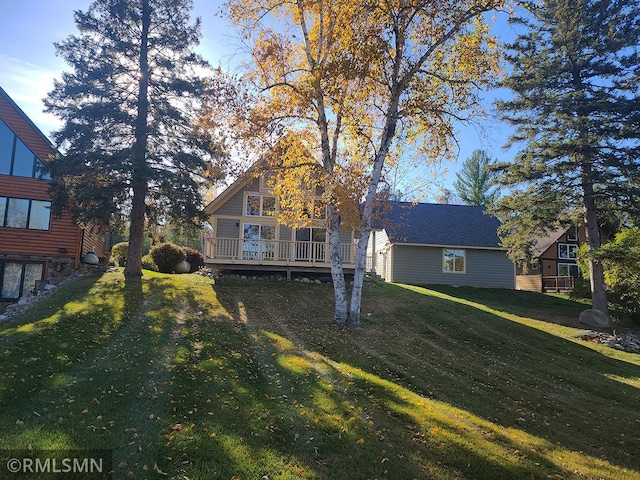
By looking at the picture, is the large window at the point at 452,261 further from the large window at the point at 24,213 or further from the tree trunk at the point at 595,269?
the large window at the point at 24,213

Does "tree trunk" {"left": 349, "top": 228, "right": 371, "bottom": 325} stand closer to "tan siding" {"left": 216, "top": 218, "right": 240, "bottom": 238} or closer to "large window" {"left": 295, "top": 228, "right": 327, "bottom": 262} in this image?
"large window" {"left": 295, "top": 228, "right": 327, "bottom": 262}

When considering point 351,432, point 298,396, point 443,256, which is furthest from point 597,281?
point 351,432

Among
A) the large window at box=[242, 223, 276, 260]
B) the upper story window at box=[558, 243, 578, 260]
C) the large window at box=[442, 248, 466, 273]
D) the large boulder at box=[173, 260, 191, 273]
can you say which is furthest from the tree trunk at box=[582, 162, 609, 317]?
the large boulder at box=[173, 260, 191, 273]

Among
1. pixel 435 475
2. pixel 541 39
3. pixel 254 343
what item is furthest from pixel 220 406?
pixel 541 39

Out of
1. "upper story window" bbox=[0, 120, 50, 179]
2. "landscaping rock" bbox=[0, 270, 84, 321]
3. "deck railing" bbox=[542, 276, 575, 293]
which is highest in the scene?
"upper story window" bbox=[0, 120, 50, 179]

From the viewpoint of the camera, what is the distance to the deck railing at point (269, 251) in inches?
711

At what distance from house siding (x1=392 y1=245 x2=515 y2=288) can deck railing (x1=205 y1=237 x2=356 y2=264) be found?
686cm

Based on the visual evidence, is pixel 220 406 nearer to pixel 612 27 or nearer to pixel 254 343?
pixel 254 343

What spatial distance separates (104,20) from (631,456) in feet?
68.3

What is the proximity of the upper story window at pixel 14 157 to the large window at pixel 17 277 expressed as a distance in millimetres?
4043

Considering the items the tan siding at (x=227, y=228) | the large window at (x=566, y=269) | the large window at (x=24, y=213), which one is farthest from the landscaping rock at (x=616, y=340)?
the large window at (x=24, y=213)

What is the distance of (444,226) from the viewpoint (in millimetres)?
26562

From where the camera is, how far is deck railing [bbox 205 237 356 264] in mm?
18062

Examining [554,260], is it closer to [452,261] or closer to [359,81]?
[452,261]
